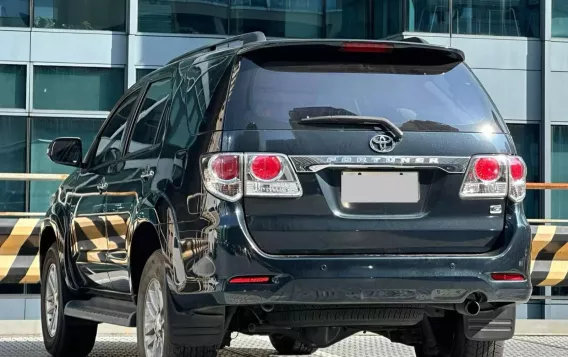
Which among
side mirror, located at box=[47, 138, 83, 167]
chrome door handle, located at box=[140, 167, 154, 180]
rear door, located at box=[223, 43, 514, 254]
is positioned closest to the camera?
rear door, located at box=[223, 43, 514, 254]

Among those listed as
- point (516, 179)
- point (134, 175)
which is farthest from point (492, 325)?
point (134, 175)

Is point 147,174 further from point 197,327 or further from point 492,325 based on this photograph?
point 492,325

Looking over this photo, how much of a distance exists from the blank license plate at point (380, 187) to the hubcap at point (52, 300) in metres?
3.21

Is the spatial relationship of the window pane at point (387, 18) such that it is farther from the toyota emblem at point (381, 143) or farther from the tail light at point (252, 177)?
the tail light at point (252, 177)

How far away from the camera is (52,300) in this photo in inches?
343

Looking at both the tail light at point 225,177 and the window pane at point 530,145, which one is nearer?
the tail light at point 225,177

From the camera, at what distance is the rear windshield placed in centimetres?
582

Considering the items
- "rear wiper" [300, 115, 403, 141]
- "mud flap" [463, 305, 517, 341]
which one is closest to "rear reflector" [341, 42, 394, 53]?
"rear wiper" [300, 115, 403, 141]

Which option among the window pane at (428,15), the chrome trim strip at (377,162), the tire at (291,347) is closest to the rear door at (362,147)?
the chrome trim strip at (377,162)

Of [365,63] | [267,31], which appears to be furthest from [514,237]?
[267,31]

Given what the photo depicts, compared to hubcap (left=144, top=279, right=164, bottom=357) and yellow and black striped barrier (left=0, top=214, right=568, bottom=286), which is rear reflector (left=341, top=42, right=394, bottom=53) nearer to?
hubcap (left=144, top=279, right=164, bottom=357)

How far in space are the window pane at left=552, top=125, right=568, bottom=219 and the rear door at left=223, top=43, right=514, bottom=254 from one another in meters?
19.4

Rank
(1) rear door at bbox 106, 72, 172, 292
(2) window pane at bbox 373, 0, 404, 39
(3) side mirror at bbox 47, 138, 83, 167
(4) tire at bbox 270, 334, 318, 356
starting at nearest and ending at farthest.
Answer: (1) rear door at bbox 106, 72, 172, 292 < (3) side mirror at bbox 47, 138, 83, 167 < (4) tire at bbox 270, 334, 318, 356 < (2) window pane at bbox 373, 0, 404, 39

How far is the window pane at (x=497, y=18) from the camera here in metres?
24.6
